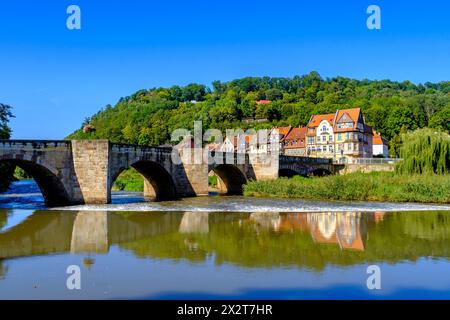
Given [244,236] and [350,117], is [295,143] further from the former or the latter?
[244,236]

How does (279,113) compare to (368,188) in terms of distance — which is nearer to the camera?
(368,188)

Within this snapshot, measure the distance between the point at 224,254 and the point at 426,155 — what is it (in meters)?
32.3

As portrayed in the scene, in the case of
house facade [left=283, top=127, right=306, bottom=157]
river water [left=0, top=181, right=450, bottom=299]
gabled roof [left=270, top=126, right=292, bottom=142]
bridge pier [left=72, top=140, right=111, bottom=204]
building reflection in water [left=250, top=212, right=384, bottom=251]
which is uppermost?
gabled roof [left=270, top=126, right=292, bottom=142]

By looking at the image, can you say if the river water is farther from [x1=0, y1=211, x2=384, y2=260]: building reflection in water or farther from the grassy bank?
the grassy bank

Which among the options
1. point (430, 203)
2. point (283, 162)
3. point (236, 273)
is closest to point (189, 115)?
point (283, 162)

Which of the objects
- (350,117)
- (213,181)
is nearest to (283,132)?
(350,117)

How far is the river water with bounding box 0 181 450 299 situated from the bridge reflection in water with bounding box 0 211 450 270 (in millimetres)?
39

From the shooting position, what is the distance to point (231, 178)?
168 ft

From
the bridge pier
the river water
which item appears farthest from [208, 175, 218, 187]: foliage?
the river water

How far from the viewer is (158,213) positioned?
93.3 ft

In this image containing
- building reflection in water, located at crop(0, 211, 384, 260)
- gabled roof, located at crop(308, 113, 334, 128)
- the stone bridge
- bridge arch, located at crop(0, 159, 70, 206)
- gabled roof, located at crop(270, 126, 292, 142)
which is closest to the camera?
building reflection in water, located at crop(0, 211, 384, 260)

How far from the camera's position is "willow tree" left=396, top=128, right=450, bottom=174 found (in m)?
41.7

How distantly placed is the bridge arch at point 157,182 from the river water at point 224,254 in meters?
11.7
